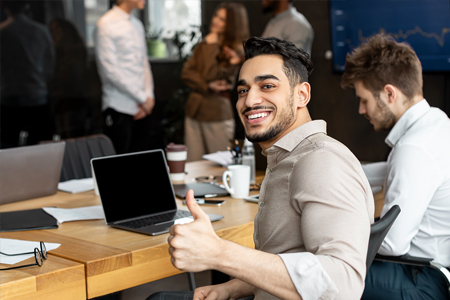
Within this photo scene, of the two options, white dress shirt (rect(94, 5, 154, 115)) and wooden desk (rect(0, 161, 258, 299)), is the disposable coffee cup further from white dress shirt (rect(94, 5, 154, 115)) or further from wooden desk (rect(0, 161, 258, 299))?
white dress shirt (rect(94, 5, 154, 115))

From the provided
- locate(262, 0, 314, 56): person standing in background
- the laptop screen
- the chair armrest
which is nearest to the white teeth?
the laptop screen

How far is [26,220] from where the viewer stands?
1.67 metres

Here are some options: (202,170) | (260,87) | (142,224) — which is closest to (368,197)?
(260,87)

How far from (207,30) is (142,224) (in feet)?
14.0

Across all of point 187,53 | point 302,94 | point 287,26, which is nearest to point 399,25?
point 287,26

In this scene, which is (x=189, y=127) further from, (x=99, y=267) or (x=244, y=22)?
(x=99, y=267)

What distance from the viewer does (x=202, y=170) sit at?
8.53 ft

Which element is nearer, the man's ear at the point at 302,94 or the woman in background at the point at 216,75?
the man's ear at the point at 302,94

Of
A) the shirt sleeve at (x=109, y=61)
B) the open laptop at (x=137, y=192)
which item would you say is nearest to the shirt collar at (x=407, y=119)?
the open laptop at (x=137, y=192)

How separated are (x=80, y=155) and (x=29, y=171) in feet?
2.37

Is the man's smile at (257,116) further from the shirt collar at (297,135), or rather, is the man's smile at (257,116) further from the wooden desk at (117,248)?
the wooden desk at (117,248)

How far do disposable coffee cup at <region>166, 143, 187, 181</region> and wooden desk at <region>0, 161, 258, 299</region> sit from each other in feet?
1.69

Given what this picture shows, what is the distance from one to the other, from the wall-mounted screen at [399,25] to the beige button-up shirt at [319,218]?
2999 millimetres

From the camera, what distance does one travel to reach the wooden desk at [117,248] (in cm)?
127
